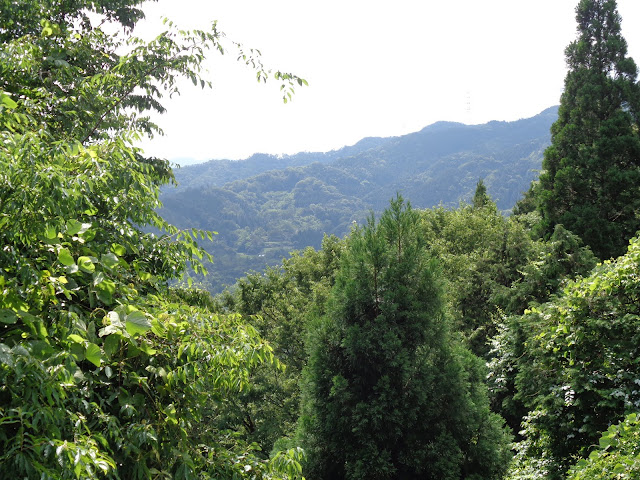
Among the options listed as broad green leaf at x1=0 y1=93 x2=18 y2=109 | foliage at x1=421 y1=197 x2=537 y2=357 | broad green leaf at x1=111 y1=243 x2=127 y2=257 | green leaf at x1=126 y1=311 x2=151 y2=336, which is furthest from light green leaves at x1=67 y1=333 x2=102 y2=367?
foliage at x1=421 y1=197 x2=537 y2=357

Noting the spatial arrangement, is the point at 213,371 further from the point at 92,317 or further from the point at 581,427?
the point at 581,427

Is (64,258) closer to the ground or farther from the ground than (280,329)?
farther from the ground

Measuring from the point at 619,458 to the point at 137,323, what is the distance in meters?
4.46

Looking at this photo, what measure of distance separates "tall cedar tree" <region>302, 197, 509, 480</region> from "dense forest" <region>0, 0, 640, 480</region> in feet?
0.10

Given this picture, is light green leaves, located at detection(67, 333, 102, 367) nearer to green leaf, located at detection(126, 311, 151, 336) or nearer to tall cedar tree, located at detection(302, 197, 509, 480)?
green leaf, located at detection(126, 311, 151, 336)

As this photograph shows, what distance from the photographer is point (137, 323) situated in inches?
89.0

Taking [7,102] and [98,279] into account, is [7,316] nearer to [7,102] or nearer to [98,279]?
[98,279]

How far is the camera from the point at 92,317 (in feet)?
A: 8.06

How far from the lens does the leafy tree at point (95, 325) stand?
191 centimetres

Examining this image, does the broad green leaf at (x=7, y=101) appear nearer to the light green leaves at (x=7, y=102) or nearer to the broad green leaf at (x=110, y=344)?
the light green leaves at (x=7, y=102)

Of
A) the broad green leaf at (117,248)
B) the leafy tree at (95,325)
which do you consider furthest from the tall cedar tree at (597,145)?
the broad green leaf at (117,248)

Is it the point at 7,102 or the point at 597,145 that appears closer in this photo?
the point at 7,102

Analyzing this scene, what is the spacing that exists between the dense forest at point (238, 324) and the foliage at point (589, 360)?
1.1 inches

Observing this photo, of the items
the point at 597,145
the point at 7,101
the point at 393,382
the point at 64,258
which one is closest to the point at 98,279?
the point at 64,258
